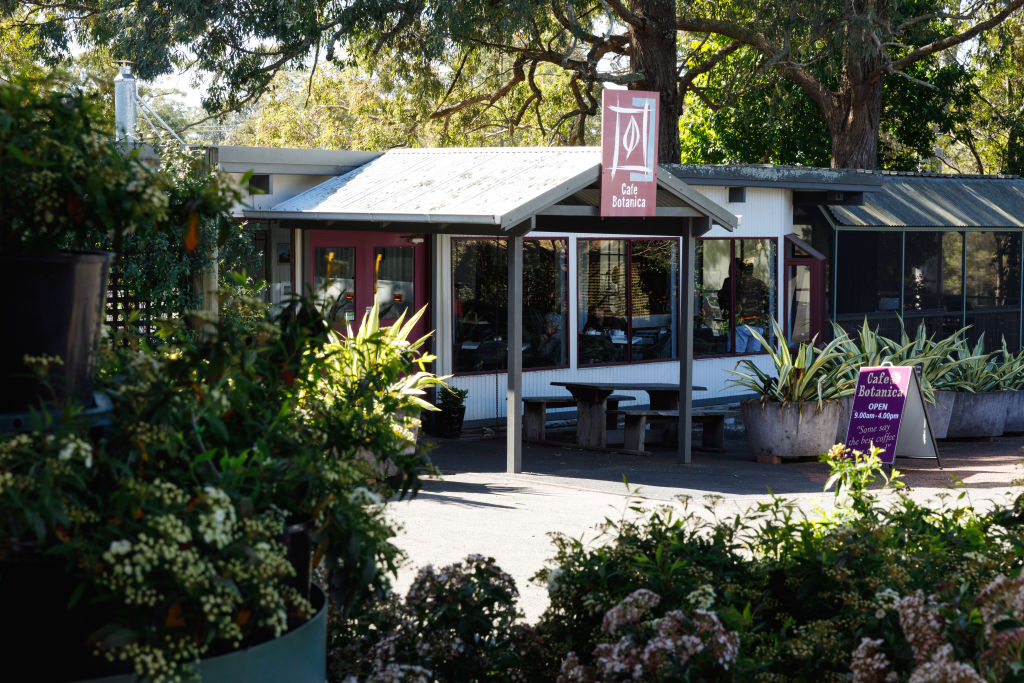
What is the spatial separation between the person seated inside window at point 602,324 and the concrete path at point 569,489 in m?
2.64

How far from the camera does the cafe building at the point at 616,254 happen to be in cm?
1195

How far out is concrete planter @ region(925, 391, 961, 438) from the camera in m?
14.0

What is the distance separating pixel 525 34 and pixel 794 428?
39.2ft

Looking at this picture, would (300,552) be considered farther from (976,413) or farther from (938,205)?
(938,205)

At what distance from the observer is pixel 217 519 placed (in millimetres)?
2477

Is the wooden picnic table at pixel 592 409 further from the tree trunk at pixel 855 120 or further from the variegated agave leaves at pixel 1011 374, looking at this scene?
the tree trunk at pixel 855 120

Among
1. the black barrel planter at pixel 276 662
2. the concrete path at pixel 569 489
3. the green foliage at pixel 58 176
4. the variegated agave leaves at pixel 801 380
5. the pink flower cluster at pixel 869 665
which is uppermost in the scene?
the green foliage at pixel 58 176

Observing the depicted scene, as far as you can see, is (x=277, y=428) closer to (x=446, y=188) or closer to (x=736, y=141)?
(x=446, y=188)

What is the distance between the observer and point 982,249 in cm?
2030

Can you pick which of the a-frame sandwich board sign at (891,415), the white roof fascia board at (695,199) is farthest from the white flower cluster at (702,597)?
the a-frame sandwich board sign at (891,415)

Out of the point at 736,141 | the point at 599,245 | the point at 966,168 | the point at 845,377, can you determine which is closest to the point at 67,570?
the point at 845,377

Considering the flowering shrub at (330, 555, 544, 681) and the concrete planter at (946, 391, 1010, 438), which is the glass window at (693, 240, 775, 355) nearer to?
the concrete planter at (946, 391, 1010, 438)

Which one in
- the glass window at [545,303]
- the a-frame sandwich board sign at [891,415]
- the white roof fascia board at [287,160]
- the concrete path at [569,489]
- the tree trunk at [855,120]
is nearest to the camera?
the concrete path at [569,489]

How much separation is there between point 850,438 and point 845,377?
4.60 ft
